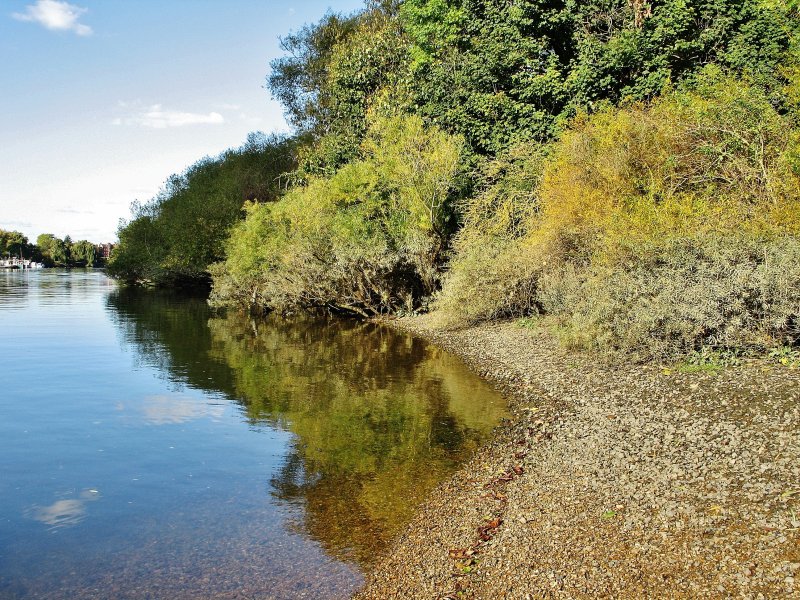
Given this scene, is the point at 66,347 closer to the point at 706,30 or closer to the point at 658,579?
the point at 658,579

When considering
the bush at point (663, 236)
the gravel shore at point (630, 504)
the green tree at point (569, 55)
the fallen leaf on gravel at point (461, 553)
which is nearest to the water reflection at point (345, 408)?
the gravel shore at point (630, 504)

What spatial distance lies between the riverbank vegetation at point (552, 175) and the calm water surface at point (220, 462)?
536 centimetres

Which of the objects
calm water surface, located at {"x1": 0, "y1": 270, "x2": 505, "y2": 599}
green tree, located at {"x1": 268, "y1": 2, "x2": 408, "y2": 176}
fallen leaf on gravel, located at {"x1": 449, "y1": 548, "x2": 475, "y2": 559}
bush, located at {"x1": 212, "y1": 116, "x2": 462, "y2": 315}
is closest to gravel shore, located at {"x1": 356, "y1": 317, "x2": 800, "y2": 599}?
fallen leaf on gravel, located at {"x1": 449, "y1": 548, "x2": 475, "y2": 559}

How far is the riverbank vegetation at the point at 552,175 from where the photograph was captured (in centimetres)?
1772

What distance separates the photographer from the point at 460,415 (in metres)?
16.7

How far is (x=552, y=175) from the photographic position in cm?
2580

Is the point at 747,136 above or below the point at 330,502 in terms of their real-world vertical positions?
above

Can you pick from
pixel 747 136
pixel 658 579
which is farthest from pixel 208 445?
pixel 747 136

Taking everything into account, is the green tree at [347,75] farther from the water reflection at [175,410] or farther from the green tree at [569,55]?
the water reflection at [175,410]

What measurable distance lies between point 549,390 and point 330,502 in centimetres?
828

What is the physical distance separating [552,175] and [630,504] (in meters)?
18.6

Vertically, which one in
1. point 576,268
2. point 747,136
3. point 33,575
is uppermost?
point 747,136

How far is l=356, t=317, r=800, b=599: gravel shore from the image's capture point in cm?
742

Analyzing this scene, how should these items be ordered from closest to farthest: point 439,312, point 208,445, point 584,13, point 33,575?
1. point 33,575
2. point 208,445
3. point 439,312
4. point 584,13
